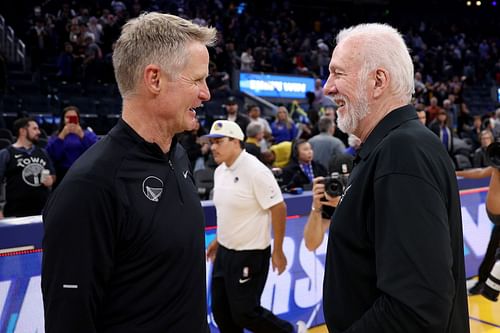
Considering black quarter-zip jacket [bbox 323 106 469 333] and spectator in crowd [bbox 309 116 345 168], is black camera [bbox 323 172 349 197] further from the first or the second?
spectator in crowd [bbox 309 116 345 168]

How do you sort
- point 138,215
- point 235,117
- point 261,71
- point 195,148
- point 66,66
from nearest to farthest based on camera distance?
point 138,215 < point 195,148 < point 235,117 < point 66,66 < point 261,71

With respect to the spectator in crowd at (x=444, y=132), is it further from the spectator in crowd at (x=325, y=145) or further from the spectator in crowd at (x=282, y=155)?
the spectator in crowd at (x=282, y=155)

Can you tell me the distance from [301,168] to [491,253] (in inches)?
84.2

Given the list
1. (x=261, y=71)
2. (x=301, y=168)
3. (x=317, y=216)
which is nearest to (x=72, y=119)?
(x=301, y=168)

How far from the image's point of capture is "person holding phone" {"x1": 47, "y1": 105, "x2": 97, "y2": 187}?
5.98m

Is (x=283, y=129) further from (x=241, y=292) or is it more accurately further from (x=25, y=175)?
(x=241, y=292)

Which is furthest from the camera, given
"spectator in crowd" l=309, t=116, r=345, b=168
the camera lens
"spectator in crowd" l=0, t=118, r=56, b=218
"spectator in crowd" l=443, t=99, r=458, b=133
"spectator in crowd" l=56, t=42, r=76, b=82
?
"spectator in crowd" l=56, t=42, r=76, b=82

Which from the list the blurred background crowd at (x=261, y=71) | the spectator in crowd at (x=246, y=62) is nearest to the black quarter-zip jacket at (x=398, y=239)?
the blurred background crowd at (x=261, y=71)

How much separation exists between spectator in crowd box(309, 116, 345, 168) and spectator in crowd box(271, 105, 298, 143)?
6.50 feet

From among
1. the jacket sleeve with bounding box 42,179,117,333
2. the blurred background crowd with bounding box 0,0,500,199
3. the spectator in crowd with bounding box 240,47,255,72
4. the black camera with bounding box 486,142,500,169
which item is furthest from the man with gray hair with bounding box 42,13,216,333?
the spectator in crowd with bounding box 240,47,255,72

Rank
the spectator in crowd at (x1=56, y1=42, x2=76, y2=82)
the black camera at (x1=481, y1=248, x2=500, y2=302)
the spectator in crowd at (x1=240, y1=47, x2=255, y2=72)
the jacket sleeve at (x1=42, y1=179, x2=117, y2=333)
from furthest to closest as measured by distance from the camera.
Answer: the spectator in crowd at (x1=240, y1=47, x2=255, y2=72) → the spectator in crowd at (x1=56, y1=42, x2=76, y2=82) → the black camera at (x1=481, y1=248, x2=500, y2=302) → the jacket sleeve at (x1=42, y1=179, x2=117, y2=333)

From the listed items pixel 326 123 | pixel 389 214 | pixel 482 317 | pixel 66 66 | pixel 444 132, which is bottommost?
A: pixel 482 317

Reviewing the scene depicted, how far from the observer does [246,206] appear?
3598mm

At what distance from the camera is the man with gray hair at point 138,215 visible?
1386 millimetres
